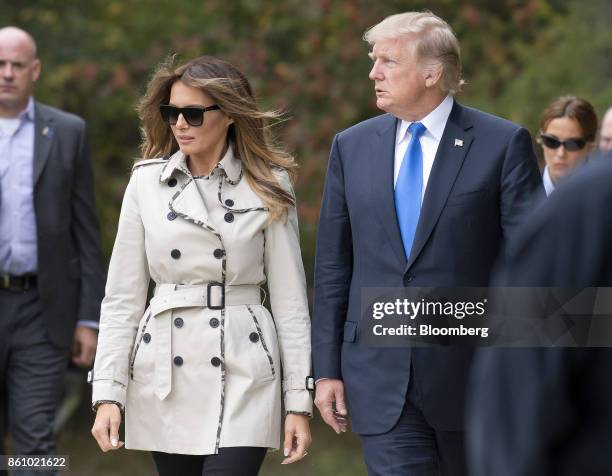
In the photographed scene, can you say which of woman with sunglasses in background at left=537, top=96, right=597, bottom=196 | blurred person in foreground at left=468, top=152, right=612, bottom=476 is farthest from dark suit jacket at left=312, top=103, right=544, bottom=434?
blurred person in foreground at left=468, top=152, right=612, bottom=476

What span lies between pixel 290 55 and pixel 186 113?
8.94m

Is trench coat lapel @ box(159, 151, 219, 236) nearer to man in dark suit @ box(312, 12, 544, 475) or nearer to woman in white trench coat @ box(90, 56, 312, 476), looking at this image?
woman in white trench coat @ box(90, 56, 312, 476)

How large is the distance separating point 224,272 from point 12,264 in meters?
2.21

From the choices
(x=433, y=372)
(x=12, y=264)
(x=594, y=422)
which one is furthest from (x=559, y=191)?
(x=12, y=264)

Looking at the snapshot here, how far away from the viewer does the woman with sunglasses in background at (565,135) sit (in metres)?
7.14

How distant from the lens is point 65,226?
7055 mm

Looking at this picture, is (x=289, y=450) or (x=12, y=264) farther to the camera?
(x=12, y=264)

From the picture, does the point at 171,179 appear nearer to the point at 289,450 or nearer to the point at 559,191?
the point at 289,450

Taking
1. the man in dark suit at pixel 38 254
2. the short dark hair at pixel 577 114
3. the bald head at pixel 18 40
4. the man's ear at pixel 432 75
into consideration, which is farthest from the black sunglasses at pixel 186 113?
the short dark hair at pixel 577 114

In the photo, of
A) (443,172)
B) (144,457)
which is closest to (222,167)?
(443,172)

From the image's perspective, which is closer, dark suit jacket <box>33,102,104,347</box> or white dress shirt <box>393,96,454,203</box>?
white dress shirt <box>393,96,454,203</box>

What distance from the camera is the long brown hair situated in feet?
16.7

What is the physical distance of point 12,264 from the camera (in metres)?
6.90

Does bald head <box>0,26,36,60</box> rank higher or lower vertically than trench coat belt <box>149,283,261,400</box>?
higher
